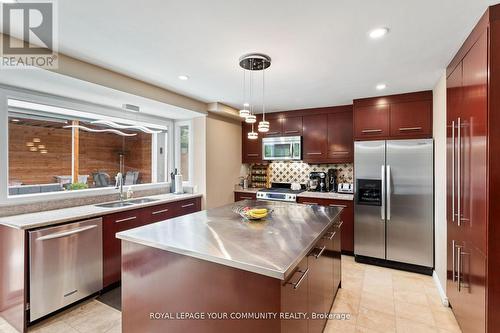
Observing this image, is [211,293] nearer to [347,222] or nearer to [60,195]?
[60,195]

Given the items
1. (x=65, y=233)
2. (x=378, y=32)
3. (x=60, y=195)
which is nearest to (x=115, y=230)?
(x=65, y=233)

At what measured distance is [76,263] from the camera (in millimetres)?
2400

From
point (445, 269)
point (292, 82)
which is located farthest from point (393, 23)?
point (445, 269)

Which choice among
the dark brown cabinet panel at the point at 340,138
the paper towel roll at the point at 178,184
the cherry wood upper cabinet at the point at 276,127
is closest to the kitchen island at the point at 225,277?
the paper towel roll at the point at 178,184

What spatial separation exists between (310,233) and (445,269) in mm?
1882

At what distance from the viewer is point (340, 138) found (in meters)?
4.18

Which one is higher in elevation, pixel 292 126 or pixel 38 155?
pixel 292 126

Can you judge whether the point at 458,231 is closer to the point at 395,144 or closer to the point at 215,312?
Result: the point at 395,144

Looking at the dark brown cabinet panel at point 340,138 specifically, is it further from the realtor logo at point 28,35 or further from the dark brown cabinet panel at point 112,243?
the realtor logo at point 28,35

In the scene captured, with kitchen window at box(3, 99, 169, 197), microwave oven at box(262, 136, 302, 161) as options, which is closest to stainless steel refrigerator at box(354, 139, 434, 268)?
microwave oven at box(262, 136, 302, 161)

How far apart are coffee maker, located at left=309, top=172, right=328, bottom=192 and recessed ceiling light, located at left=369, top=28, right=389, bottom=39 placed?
9.13 ft

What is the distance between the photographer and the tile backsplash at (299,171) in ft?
14.3

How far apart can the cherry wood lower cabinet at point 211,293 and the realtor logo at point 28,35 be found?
1679 millimetres

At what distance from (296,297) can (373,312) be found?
1.49m
